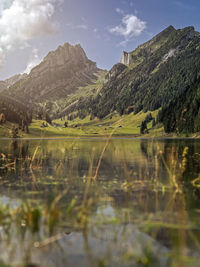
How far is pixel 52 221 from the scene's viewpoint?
6.83m

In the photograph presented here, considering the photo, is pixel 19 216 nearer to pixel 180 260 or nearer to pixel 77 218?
pixel 77 218

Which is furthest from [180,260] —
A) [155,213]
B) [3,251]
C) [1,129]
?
[1,129]

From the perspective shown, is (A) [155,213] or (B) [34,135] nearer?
(A) [155,213]

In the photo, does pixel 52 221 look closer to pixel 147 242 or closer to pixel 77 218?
pixel 77 218

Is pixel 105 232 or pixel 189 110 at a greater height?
pixel 189 110

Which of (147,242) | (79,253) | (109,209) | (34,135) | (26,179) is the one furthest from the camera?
(34,135)

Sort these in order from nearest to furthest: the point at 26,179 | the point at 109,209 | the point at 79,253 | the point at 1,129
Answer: the point at 79,253, the point at 109,209, the point at 26,179, the point at 1,129

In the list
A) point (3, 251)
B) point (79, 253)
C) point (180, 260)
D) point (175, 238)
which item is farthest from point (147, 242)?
point (3, 251)

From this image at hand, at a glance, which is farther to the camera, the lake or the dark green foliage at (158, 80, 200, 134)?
the dark green foliage at (158, 80, 200, 134)

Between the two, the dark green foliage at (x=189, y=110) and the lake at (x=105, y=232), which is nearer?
the lake at (x=105, y=232)

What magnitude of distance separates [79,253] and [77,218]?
2.14 m

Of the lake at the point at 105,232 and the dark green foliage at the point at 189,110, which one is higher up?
the dark green foliage at the point at 189,110

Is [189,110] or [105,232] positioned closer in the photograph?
[105,232]

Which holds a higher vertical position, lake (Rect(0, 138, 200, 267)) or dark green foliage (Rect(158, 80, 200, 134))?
dark green foliage (Rect(158, 80, 200, 134))
